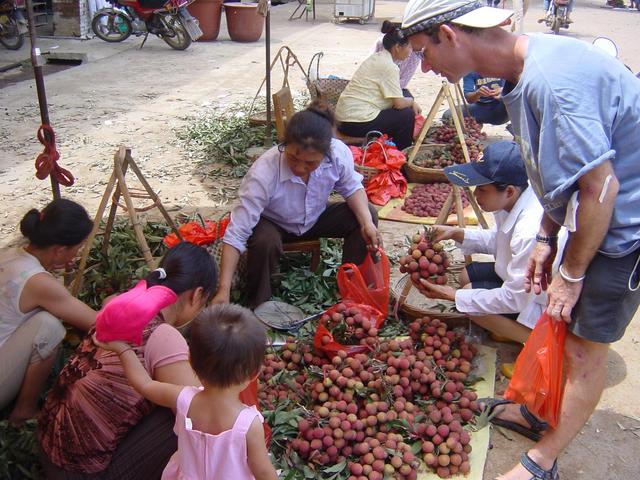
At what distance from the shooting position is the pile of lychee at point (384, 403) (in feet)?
7.22

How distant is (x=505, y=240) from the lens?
2.71 metres

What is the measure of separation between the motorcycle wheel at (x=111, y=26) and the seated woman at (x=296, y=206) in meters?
8.78

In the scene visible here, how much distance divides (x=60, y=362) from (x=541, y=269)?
1.94 meters

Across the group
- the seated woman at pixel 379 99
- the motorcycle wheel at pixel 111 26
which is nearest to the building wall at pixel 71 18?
the motorcycle wheel at pixel 111 26

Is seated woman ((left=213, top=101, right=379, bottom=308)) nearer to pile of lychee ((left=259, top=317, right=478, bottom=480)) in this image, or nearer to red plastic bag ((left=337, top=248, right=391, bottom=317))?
red plastic bag ((left=337, top=248, right=391, bottom=317))

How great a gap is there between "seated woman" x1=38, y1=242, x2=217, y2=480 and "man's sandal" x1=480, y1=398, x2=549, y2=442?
50.3 inches

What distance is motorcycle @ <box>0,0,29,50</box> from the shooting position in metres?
9.35

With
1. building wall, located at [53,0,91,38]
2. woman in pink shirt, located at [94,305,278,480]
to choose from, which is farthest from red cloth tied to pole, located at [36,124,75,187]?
building wall, located at [53,0,91,38]

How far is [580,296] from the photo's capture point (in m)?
1.91

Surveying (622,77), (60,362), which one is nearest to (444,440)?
(622,77)

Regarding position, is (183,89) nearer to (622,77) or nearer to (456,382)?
(456,382)

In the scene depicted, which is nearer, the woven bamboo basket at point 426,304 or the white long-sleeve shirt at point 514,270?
the white long-sleeve shirt at point 514,270

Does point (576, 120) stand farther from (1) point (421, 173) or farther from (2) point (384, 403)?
(1) point (421, 173)

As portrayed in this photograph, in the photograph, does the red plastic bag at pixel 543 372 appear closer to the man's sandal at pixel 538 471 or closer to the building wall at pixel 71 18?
the man's sandal at pixel 538 471
